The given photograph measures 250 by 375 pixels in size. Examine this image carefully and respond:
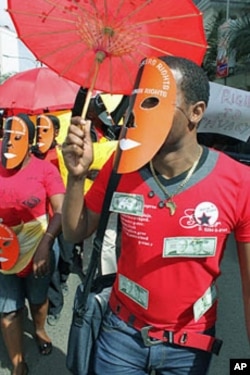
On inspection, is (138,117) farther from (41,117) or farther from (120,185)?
(41,117)

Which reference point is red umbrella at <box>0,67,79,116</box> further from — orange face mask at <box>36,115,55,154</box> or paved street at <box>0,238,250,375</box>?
paved street at <box>0,238,250,375</box>

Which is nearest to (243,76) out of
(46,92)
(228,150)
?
(228,150)

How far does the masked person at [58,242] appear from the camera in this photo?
370 cm

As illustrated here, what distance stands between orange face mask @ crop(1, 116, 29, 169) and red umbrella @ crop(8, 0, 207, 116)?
1.97 ft

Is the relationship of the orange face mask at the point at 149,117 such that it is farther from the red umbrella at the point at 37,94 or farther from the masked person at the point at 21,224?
the red umbrella at the point at 37,94

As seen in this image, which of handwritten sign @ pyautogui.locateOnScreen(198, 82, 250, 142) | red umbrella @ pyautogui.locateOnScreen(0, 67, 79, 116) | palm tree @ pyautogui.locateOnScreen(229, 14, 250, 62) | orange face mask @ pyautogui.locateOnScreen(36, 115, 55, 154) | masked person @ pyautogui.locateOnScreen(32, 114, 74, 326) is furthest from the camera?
palm tree @ pyautogui.locateOnScreen(229, 14, 250, 62)

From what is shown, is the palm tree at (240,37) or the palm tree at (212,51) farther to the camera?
the palm tree at (212,51)

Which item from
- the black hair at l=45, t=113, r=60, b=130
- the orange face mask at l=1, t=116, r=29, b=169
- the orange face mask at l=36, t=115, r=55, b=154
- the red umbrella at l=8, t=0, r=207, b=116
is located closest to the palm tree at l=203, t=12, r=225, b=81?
the black hair at l=45, t=113, r=60, b=130

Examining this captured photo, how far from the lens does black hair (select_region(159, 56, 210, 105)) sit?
4.89ft

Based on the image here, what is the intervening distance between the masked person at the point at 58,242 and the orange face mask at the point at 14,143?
0.95m

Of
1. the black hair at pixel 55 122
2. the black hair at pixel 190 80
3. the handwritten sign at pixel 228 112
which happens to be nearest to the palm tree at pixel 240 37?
the handwritten sign at pixel 228 112

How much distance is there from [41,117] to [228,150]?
3.42 metres

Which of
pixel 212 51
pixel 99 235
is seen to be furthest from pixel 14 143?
pixel 212 51

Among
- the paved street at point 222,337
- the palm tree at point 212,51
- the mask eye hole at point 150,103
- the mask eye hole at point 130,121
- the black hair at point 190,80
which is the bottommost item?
the paved street at point 222,337
